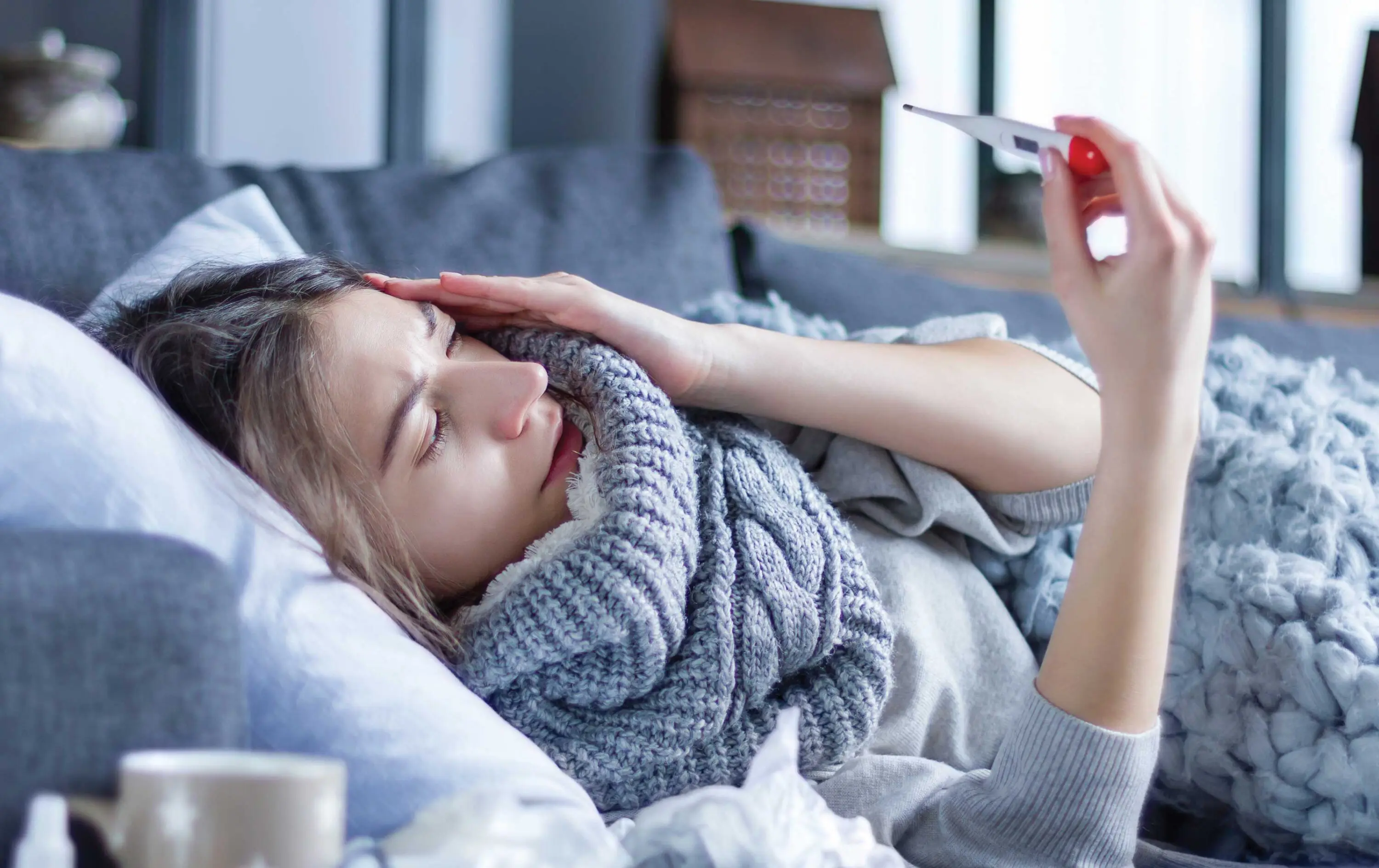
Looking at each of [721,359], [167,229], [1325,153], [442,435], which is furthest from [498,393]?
[1325,153]

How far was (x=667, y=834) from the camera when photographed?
563 millimetres

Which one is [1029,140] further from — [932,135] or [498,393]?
[932,135]

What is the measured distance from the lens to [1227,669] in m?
0.87

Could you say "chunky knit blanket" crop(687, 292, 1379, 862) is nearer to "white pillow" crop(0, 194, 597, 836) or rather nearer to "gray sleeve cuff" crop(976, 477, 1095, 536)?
"gray sleeve cuff" crop(976, 477, 1095, 536)

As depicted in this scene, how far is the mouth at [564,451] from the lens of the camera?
86 centimetres

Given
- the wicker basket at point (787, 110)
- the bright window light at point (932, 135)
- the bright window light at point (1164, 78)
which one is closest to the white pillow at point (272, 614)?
the wicker basket at point (787, 110)

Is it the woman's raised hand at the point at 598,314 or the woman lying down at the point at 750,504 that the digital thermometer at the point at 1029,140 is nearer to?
the woman lying down at the point at 750,504

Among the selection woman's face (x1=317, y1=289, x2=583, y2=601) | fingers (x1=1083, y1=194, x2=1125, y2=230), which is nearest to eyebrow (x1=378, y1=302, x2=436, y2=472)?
woman's face (x1=317, y1=289, x2=583, y2=601)

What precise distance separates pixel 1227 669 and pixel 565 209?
2.84 ft

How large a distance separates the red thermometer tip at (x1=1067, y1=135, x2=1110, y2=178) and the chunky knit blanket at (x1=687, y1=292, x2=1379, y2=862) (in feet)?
1.23

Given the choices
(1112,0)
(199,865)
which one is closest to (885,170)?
(1112,0)

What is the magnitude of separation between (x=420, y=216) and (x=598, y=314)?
1.69ft

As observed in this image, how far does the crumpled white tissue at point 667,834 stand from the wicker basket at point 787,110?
6.28 ft

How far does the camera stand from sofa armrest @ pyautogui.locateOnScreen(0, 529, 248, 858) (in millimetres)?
452
